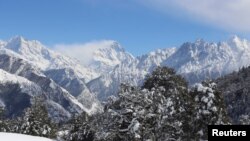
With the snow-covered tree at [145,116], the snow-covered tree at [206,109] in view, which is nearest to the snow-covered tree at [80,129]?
the snow-covered tree at [145,116]

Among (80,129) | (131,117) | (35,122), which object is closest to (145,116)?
(131,117)

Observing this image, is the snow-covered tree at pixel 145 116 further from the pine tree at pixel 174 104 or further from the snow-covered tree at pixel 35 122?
the snow-covered tree at pixel 35 122

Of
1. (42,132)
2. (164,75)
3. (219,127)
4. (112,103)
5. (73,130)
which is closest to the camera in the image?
(219,127)

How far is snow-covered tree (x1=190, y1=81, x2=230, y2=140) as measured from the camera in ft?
202

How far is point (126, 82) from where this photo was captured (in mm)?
61750

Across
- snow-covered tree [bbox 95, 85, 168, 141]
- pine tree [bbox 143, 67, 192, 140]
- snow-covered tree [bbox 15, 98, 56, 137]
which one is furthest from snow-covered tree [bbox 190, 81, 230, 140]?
snow-covered tree [bbox 15, 98, 56, 137]

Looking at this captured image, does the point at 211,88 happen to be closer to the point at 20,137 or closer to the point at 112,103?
the point at 112,103

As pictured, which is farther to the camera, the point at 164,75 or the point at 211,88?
the point at 164,75

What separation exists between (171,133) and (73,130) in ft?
199

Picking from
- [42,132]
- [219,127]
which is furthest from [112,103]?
[42,132]

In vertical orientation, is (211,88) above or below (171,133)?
above

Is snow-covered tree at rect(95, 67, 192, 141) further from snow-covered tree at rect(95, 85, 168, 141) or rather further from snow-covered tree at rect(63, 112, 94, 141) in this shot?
snow-covered tree at rect(63, 112, 94, 141)

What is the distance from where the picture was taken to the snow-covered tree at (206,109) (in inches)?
2427

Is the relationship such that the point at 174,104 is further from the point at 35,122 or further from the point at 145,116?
the point at 35,122
